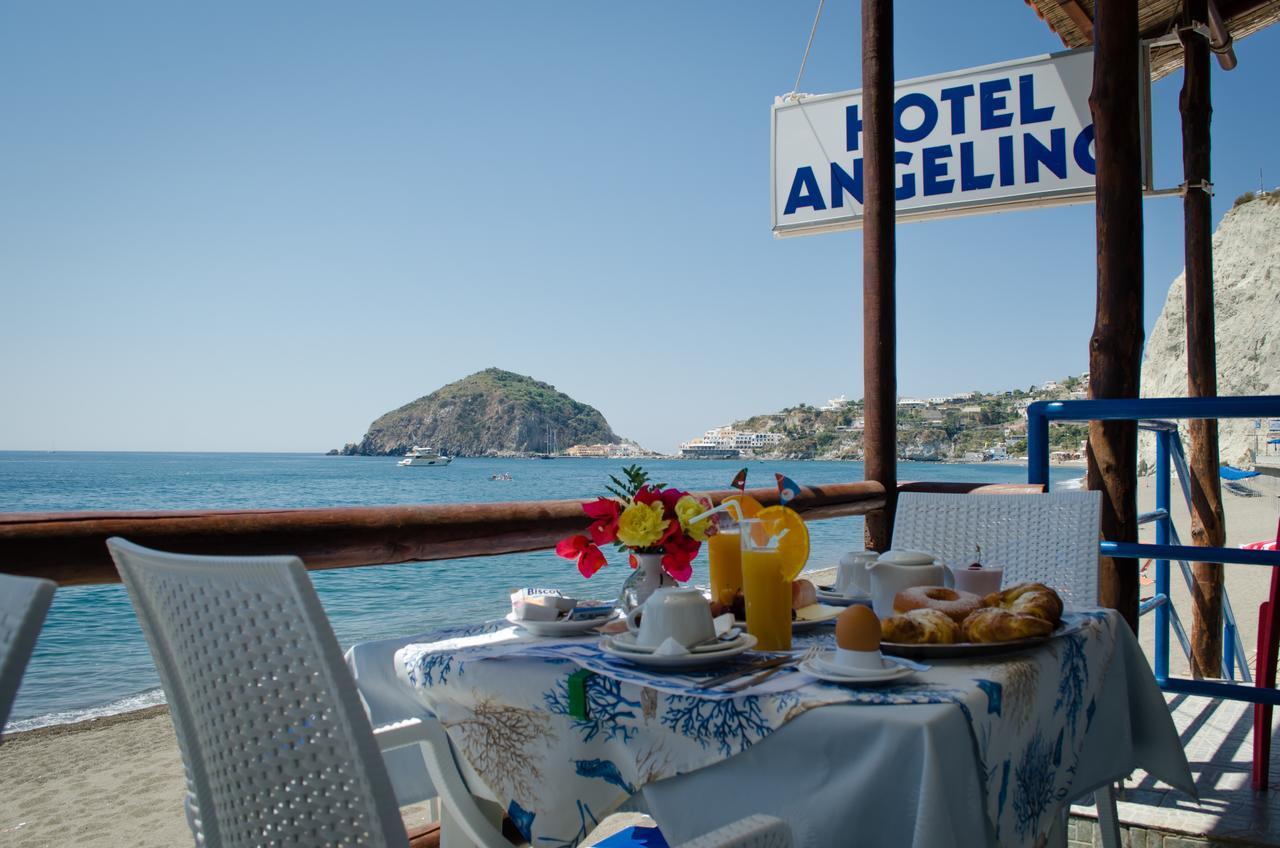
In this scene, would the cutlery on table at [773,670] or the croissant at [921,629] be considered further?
the croissant at [921,629]

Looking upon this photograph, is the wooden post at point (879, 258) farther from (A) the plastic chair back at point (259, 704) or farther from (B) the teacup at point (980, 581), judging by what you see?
(A) the plastic chair back at point (259, 704)

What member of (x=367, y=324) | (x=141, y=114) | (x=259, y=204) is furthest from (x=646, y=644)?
(x=367, y=324)

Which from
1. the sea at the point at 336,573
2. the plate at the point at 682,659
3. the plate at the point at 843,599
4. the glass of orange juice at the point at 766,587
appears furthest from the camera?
the sea at the point at 336,573

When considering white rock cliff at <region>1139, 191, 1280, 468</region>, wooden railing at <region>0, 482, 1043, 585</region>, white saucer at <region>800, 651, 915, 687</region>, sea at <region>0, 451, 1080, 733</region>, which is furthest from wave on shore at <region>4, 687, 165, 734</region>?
white rock cliff at <region>1139, 191, 1280, 468</region>

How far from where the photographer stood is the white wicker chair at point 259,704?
790mm

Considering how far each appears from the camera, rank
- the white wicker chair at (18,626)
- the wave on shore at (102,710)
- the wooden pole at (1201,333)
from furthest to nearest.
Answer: the wave on shore at (102,710) → the wooden pole at (1201,333) → the white wicker chair at (18,626)

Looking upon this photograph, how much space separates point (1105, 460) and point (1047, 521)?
113 centimetres

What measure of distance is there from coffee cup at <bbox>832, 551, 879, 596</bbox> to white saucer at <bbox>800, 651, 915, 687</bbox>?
0.54m

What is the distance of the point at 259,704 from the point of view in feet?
2.89

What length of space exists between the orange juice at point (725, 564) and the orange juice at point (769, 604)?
17 cm

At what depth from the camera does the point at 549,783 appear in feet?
3.59

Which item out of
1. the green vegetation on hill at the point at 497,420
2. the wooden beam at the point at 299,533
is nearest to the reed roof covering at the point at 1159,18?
the wooden beam at the point at 299,533

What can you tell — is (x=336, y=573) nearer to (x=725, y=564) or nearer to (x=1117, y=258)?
(x=1117, y=258)

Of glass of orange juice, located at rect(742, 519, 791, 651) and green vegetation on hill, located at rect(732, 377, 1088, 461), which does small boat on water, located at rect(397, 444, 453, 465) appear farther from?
glass of orange juice, located at rect(742, 519, 791, 651)
